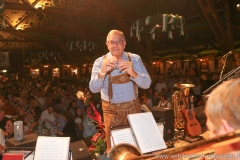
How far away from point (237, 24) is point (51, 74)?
2159 centimetres

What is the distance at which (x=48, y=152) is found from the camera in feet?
6.25

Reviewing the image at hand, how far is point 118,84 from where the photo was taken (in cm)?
236

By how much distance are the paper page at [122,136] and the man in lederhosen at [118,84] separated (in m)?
0.41

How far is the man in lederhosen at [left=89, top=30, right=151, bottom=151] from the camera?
226 centimetres

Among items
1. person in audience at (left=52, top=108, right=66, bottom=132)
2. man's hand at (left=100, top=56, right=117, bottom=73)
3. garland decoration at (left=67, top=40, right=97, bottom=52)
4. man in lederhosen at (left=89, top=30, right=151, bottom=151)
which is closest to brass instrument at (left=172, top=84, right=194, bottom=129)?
man in lederhosen at (left=89, top=30, right=151, bottom=151)

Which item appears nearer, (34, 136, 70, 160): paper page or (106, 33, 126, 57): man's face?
(34, 136, 70, 160): paper page

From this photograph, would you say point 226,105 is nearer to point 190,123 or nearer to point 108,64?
point 108,64

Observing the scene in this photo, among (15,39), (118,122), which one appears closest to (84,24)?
(15,39)

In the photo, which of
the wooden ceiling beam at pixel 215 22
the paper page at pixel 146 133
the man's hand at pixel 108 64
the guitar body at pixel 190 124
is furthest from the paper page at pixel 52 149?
the wooden ceiling beam at pixel 215 22

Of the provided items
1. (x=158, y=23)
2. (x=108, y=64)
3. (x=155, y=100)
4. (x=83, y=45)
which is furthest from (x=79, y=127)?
(x=83, y=45)

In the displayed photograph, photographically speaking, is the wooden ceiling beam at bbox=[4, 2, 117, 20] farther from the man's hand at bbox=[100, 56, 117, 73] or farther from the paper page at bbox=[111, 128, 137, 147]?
the paper page at bbox=[111, 128, 137, 147]

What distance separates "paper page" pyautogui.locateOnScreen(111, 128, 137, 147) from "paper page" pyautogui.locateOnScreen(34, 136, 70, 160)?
36cm

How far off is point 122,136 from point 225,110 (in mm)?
1173

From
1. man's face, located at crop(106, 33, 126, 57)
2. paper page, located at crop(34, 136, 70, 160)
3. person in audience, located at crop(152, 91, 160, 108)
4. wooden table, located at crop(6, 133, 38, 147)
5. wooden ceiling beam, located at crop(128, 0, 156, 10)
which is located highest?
wooden ceiling beam, located at crop(128, 0, 156, 10)
